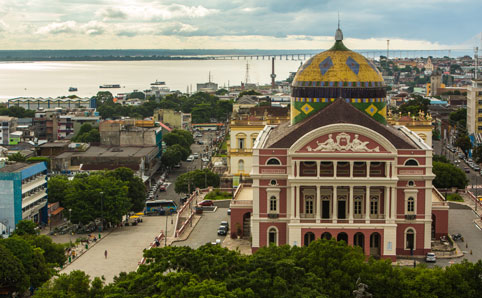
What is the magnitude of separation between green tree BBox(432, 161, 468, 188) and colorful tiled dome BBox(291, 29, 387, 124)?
49.9ft

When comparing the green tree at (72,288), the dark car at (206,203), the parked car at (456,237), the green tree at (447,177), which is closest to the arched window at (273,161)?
the parked car at (456,237)

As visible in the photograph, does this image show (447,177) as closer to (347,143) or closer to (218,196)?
(218,196)

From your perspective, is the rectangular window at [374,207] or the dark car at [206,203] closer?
the rectangular window at [374,207]

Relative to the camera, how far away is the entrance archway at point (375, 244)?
53.5 m

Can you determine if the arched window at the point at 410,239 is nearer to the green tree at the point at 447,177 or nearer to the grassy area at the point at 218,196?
the green tree at the point at 447,177

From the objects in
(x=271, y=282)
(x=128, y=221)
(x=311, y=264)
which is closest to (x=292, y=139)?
(x=311, y=264)

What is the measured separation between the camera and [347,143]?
5225cm

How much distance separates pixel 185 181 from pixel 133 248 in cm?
2141

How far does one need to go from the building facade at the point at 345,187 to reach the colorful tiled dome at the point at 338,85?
15.1 ft

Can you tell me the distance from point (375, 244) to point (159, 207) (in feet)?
93.5

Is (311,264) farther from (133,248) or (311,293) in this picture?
(133,248)

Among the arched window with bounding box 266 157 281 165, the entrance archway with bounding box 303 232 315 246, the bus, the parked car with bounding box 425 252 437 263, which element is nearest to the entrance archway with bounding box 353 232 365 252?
the entrance archway with bounding box 303 232 315 246

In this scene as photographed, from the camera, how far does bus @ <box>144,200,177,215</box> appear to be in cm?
7625

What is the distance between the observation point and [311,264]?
4109 cm
